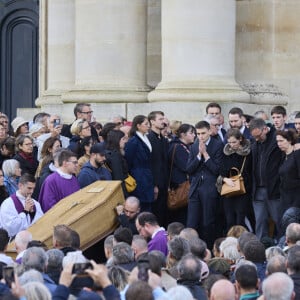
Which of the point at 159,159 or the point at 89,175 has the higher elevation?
the point at 159,159

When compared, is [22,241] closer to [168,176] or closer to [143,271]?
[143,271]

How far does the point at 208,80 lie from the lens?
63.9 feet

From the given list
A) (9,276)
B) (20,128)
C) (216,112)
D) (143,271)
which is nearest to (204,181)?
(216,112)

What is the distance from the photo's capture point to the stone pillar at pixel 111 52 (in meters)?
20.5

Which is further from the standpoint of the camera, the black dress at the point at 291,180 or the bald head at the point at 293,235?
the black dress at the point at 291,180

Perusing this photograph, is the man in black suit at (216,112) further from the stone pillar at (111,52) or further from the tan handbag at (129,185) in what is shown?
the stone pillar at (111,52)

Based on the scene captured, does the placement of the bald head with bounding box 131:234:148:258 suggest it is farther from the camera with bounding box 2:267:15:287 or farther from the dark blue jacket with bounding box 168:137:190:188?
the dark blue jacket with bounding box 168:137:190:188

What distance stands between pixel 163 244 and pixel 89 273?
14.8ft

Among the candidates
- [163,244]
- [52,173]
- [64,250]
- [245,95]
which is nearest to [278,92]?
[245,95]

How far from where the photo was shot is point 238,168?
17.1m

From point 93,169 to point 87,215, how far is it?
1.64 m

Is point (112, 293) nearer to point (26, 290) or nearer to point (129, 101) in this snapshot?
point (26, 290)

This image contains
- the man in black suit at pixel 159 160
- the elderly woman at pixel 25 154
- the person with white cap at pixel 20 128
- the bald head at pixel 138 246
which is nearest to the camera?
the bald head at pixel 138 246

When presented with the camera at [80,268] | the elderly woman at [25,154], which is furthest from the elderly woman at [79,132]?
the camera at [80,268]
